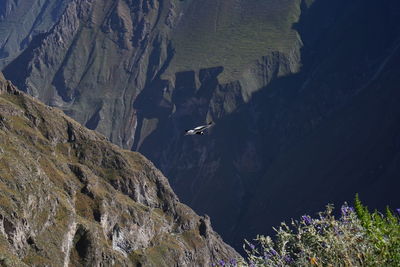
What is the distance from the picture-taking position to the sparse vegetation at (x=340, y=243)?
19.9 meters

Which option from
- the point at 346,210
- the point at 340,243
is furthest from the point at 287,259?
the point at 346,210

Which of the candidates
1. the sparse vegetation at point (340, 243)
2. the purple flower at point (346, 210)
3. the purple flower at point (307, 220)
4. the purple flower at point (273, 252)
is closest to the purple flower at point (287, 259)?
the sparse vegetation at point (340, 243)

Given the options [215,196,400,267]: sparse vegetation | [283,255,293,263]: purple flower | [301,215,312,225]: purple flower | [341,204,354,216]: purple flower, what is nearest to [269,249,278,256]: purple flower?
[215,196,400,267]: sparse vegetation

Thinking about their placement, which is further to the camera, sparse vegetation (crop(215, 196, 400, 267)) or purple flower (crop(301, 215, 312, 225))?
purple flower (crop(301, 215, 312, 225))

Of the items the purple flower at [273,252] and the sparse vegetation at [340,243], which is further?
the purple flower at [273,252]

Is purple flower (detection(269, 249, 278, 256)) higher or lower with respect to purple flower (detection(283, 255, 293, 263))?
higher

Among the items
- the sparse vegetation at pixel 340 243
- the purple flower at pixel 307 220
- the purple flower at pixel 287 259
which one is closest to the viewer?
the sparse vegetation at pixel 340 243

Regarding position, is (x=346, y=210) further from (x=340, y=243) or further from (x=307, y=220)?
(x=340, y=243)

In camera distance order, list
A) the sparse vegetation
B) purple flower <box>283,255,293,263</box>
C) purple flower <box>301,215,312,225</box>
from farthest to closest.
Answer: purple flower <box>301,215,312,225</box>, purple flower <box>283,255,293,263</box>, the sparse vegetation

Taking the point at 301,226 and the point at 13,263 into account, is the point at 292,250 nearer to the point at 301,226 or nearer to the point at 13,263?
the point at 301,226

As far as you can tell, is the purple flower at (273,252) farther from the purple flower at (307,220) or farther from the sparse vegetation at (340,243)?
the purple flower at (307,220)

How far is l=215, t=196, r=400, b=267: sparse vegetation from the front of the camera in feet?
65.4

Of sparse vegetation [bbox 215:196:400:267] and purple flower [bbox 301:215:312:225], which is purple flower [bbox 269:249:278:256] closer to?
sparse vegetation [bbox 215:196:400:267]

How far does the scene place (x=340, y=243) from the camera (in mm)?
20609
